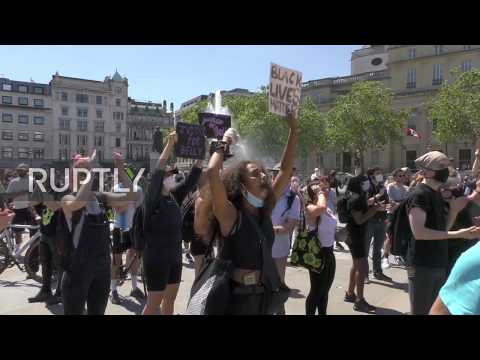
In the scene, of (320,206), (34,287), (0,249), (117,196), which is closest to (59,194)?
(117,196)

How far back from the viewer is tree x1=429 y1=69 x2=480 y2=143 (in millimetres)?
32562

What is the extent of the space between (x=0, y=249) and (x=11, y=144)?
8805cm

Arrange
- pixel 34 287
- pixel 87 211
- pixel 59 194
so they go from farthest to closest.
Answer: pixel 34 287 → pixel 59 194 → pixel 87 211

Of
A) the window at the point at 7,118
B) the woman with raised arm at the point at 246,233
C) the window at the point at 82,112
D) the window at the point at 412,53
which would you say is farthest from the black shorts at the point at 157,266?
the window at the point at 7,118

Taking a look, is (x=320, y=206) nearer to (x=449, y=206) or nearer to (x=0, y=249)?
(x=449, y=206)

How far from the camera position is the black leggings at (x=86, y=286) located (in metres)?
3.52

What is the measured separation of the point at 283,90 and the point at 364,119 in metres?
40.3

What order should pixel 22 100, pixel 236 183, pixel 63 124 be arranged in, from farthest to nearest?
1. pixel 63 124
2. pixel 22 100
3. pixel 236 183

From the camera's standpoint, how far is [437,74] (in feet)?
160

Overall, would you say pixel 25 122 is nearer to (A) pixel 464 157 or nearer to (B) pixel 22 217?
(A) pixel 464 157

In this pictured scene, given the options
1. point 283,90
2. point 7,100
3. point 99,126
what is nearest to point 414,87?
point 283,90

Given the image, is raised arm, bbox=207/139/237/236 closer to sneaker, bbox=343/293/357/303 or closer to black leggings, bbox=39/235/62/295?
sneaker, bbox=343/293/357/303

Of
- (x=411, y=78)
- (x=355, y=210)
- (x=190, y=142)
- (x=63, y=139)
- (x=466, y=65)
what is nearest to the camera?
(x=190, y=142)
